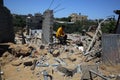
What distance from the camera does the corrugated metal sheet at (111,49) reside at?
27.6ft

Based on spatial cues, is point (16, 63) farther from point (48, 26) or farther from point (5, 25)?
point (48, 26)

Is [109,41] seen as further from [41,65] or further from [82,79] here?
[41,65]

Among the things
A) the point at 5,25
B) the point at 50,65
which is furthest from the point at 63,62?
the point at 5,25

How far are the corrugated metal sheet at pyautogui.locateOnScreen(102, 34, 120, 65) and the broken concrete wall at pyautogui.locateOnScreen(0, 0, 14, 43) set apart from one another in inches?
225

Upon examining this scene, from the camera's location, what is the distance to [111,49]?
864cm

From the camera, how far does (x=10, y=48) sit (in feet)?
37.2

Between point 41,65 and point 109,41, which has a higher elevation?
point 109,41

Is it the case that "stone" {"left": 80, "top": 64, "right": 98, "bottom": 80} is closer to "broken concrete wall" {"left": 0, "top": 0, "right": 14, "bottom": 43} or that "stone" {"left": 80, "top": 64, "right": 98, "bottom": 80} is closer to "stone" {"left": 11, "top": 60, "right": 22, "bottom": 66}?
"stone" {"left": 11, "top": 60, "right": 22, "bottom": 66}

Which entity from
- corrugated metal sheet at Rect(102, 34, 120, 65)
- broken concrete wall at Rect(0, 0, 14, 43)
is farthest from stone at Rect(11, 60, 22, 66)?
corrugated metal sheet at Rect(102, 34, 120, 65)

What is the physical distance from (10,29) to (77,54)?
4.65 meters

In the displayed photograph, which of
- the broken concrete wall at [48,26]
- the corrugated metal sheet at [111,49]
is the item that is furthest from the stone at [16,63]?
the corrugated metal sheet at [111,49]

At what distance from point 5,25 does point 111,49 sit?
625 cm

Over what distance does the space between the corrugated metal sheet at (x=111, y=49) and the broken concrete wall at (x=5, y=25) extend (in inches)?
225

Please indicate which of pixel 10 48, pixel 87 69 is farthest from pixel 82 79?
pixel 10 48
